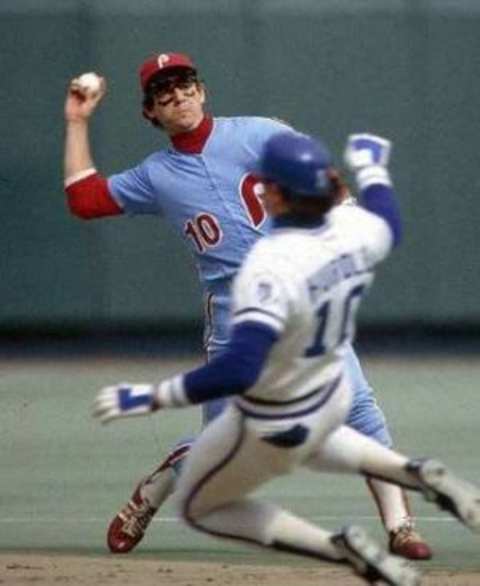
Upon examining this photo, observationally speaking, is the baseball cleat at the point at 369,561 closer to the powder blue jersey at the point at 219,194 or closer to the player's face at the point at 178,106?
the powder blue jersey at the point at 219,194

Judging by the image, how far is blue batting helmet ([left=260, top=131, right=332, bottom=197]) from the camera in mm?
7582

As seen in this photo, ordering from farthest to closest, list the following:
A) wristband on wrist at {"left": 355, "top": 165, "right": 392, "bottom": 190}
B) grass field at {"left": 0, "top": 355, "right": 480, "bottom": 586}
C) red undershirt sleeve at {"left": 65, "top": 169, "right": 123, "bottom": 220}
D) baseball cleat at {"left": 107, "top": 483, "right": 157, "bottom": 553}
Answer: grass field at {"left": 0, "top": 355, "right": 480, "bottom": 586}, baseball cleat at {"left": 107, "top": 483, "right": 157, "bottom": 553}, red undershirt sleeve at {"left": 65, "top": 169, "right": 123, "bottom": 220}, wristband on wrist at {"left": 355, "top": 165, "right": 392, "bottom": 190}

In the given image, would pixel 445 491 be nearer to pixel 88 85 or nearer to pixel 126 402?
pixel 126 402

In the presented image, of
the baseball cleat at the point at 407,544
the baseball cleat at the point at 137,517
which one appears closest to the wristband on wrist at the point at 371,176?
the baseball cleat at the point at 407,544

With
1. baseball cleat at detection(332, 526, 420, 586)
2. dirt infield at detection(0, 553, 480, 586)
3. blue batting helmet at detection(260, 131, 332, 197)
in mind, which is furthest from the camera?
dirt infield at detection(0, 553, 480, 586)

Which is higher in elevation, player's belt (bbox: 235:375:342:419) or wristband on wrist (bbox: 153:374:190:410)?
wristband on wrist (bbox: 153:374:190:410)

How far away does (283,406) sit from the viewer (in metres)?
7.61

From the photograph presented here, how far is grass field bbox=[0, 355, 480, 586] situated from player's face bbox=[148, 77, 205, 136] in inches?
63.1

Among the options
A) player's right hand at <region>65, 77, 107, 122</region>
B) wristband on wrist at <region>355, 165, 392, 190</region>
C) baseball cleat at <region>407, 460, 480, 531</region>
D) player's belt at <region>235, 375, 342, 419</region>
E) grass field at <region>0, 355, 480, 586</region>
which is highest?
player's right hand at <region>65, 77, 107, 122</region>

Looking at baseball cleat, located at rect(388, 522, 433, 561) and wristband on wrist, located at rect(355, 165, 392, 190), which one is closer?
wristband on wrist, located at rect(355, 165, 392, 190)

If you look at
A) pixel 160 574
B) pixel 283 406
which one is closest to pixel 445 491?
pixel 283 406

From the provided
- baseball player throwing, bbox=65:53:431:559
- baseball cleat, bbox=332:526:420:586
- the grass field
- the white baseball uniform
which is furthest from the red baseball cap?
baseball cleat, bbox=332:526:420:586

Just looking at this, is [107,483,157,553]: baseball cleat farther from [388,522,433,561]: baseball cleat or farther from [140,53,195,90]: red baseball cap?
[140,53,195,90]: red baseball cap

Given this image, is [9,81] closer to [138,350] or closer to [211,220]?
[138,350]
